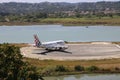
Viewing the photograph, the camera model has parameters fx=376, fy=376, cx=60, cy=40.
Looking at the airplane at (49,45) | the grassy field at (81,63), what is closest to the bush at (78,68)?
the grassy field at (81,63)

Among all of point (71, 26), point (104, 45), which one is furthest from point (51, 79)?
point (71, 26)

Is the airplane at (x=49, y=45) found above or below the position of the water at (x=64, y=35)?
above

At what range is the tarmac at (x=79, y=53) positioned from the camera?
2672 inches

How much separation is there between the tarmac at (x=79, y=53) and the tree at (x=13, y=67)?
3380 centimetres

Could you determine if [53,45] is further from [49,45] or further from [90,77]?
[90,77]

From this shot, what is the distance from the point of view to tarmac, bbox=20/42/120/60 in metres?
67.9

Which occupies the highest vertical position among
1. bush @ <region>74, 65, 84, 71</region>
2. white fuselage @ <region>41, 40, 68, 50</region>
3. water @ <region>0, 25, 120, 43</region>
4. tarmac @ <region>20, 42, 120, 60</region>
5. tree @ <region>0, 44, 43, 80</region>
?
tree @ <region>0, 44, 43, 80</region>

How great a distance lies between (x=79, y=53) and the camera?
72312 millimetres

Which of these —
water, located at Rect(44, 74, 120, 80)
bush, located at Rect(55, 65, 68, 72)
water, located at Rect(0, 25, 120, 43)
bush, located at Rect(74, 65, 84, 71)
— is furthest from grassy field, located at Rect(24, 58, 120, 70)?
water, located at Rect(0, 25, 120, 43)

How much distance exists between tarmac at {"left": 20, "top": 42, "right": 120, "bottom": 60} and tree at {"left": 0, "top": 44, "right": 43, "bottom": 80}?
3380 centimetres

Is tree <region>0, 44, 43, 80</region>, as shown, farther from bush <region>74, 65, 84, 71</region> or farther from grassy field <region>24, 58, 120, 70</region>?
grassy field <region>24, 58, 120, 70</region>

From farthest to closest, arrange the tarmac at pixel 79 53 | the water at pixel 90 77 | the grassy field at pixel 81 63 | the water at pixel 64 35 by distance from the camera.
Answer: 1. the water at pixel 64 35
2. the tarmac at pixel 79 53
3. the grassy field at pixel 81 63
4. the water at pixel 90 77

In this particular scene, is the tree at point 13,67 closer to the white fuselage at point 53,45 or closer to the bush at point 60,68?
the bush at point 60,68

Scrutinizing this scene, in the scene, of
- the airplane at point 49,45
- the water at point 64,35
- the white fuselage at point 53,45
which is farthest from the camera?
the water at point 64,35
